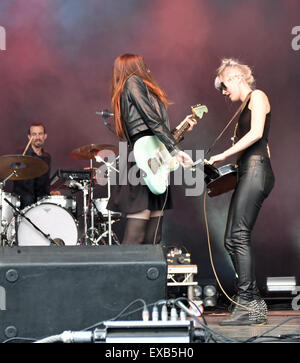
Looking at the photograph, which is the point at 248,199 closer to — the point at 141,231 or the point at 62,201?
the point at 141,231

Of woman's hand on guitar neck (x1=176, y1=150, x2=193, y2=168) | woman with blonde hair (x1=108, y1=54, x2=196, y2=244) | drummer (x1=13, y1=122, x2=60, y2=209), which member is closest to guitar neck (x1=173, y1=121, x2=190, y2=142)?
woman with blonde hair (x1=108, y1=54, x2=196, y2=244)

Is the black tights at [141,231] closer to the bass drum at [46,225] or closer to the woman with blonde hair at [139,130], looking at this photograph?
the woman with blonde hair at [139,130]

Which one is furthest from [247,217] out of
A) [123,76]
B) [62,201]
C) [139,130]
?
[62,201]

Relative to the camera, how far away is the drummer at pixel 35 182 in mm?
6098

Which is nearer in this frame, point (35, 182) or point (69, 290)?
point (69, 290)

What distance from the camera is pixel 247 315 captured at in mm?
3021

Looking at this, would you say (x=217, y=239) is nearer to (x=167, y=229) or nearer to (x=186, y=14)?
(x=167, y=229)

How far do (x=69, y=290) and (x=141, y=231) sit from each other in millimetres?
859

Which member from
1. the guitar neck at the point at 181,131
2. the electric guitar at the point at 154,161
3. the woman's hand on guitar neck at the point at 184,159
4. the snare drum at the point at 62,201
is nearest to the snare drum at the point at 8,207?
the snare drum at the point at 62,201

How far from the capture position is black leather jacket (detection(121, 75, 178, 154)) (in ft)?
9.56

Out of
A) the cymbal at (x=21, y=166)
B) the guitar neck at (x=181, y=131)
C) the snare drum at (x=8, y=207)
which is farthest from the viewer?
the snare drum at (x=8, y=207)

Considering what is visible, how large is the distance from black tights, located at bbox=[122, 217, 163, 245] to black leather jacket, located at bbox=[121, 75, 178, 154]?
15.2 inches

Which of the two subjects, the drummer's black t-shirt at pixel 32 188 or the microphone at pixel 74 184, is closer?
the microphone at pixel 74 184

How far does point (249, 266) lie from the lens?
3.08m
